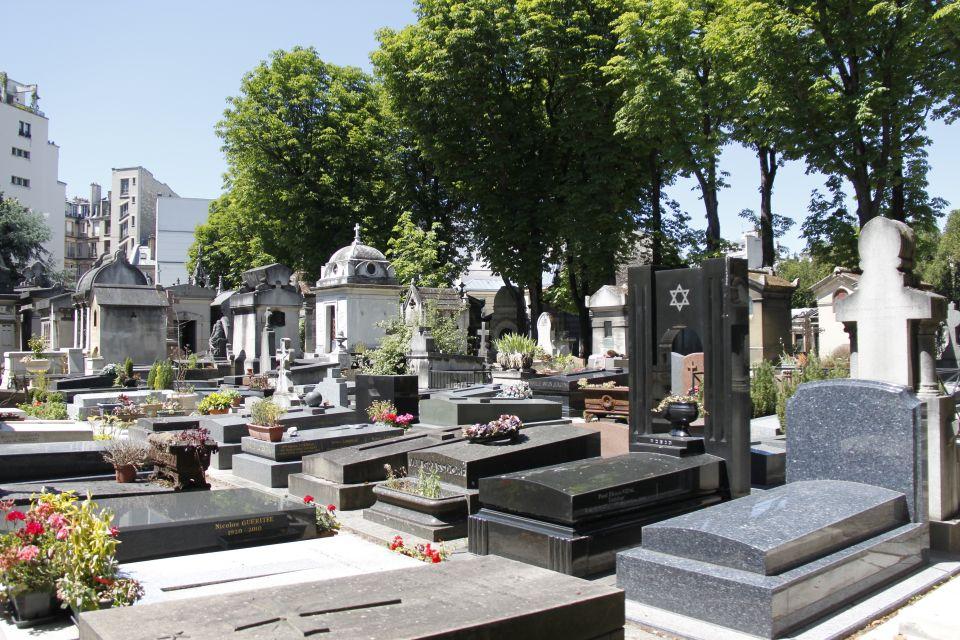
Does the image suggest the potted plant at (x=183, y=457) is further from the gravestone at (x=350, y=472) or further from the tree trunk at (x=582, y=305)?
the tree trunk at (x=582, y=305)

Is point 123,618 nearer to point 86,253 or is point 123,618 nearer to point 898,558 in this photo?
point 898,558

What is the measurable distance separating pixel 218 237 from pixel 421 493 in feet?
161

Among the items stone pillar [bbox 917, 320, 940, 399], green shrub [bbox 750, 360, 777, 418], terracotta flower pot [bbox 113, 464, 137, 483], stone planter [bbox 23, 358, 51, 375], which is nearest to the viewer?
stone pillar [bbox 917, 320, 940, 399]

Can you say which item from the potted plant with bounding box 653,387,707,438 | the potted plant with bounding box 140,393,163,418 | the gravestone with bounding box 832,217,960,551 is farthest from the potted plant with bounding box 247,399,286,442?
the gravestone with bounding box 832,217,960,551

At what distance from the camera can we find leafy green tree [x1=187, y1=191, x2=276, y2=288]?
4059cm

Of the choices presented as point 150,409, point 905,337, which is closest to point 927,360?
point 905,337

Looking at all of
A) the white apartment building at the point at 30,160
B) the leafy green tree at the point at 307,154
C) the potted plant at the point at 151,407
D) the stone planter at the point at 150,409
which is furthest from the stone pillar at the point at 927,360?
the white apartment building at the point at 30,160

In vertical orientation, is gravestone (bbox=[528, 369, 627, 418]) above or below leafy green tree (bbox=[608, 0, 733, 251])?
below

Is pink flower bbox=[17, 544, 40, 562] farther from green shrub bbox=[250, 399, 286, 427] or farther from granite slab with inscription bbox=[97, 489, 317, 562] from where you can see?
green shrub bbox=[250, 399, 286, 427]

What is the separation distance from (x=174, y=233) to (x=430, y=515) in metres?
68.1

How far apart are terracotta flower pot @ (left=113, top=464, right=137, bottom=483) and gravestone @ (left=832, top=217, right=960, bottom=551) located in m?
8.02

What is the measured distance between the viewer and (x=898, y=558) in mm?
5883

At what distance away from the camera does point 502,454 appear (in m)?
7.96

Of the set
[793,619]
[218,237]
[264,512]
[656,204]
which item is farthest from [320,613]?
[218,237]
